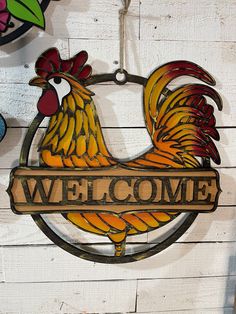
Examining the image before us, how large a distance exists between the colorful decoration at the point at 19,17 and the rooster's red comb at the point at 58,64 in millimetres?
62

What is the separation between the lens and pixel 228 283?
3.20ft

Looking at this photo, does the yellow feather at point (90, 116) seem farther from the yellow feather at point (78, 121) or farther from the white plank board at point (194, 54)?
the white plank board at point (194, 54)

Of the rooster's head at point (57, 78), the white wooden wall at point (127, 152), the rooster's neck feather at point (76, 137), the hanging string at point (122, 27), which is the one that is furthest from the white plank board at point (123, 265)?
the hanging string at point (122, 27)

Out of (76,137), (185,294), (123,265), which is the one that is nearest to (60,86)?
(76,137)

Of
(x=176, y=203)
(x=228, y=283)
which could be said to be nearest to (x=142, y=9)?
(x=176, y=203)

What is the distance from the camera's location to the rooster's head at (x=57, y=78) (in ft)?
2.53

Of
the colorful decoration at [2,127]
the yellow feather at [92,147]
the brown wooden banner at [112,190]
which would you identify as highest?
the colorful decoration at [2,127]

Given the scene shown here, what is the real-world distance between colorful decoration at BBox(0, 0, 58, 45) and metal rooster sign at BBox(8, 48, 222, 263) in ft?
0.23

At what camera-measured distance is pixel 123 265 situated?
3.02 ft

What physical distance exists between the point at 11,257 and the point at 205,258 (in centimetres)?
50

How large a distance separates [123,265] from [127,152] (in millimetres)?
302

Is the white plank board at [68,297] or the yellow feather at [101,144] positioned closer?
the yellow feather at [101,144]

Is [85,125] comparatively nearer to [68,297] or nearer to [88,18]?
[88,18]

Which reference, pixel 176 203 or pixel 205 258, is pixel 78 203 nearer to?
pixel 176 203
